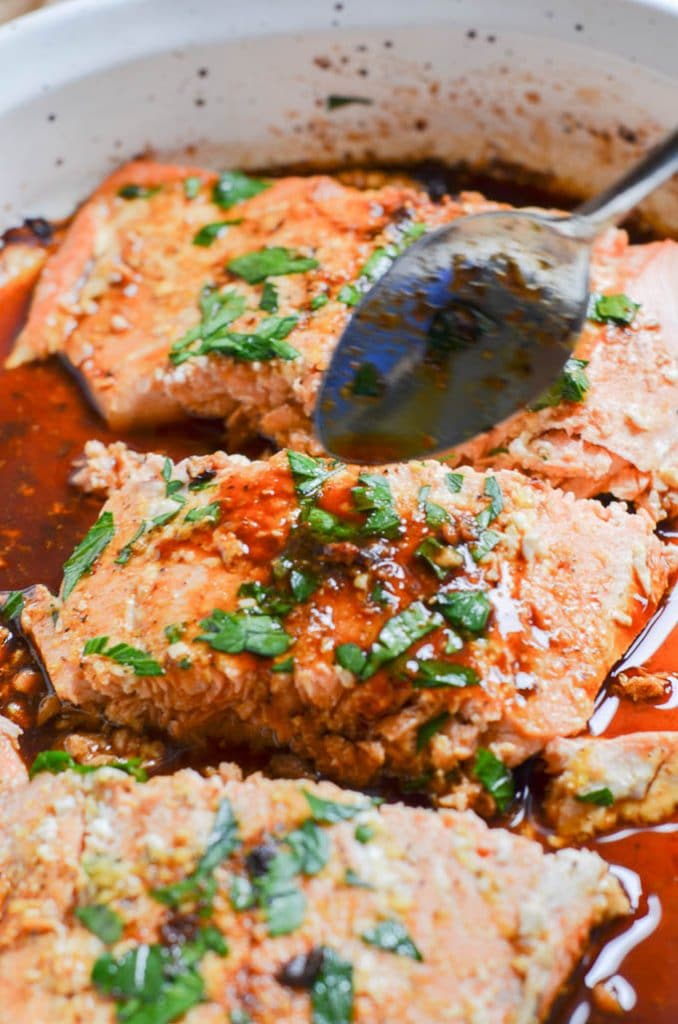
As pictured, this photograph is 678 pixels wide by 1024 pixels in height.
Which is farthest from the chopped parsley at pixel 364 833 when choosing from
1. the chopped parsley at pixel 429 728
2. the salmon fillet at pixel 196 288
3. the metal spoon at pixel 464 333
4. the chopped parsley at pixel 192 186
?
the chopped parsley at pixel 192 186

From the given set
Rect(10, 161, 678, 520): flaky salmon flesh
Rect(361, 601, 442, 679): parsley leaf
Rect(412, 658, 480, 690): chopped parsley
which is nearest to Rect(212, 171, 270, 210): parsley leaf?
Rect(10, 161, 678, 520): flaky salmon flesh

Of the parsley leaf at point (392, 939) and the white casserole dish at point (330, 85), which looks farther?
the white casserole dish at point (330, 85)

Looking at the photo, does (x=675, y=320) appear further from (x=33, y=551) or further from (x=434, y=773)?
(x=33, y=551)

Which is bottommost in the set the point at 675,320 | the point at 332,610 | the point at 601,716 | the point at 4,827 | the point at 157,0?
the point at 4,827

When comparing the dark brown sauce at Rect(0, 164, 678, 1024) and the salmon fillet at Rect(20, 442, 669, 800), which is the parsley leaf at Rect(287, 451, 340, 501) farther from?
the dark brown sauce at Rect(0, 164, 678, 1024)

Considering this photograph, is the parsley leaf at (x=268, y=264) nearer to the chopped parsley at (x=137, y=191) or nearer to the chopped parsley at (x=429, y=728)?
the chopped parsley at (x=137, y=191)

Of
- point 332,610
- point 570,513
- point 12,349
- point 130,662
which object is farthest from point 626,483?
point 12,349

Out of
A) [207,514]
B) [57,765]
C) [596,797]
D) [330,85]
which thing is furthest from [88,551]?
[330,85]
